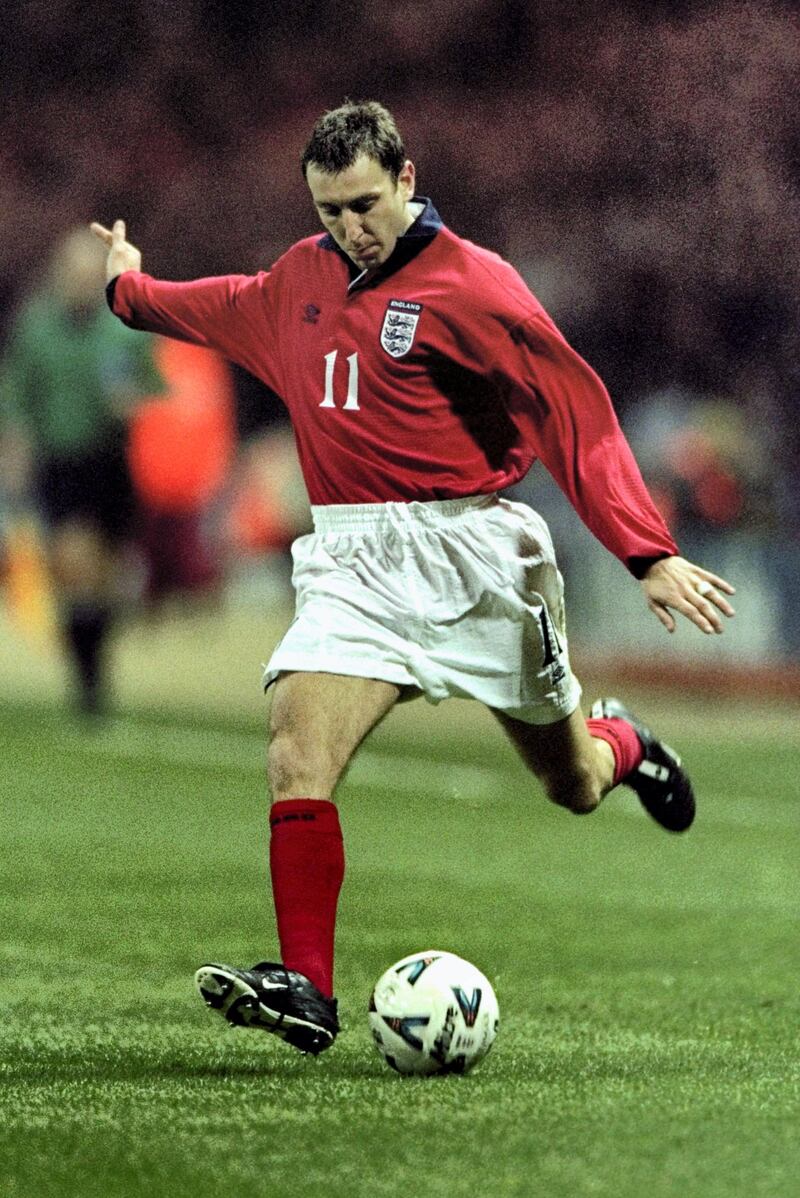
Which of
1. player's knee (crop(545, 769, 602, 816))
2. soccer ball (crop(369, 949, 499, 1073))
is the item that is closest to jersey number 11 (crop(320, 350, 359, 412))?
player's knee (crop(545, 769, 602, 816))

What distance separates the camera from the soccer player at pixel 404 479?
6.08 m

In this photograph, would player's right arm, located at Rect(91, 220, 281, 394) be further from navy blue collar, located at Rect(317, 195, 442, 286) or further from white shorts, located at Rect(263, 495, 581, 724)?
white shorts, located at Rect(263, 495, 581, 724)

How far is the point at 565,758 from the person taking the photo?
697cm

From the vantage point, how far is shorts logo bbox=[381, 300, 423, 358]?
6.33m

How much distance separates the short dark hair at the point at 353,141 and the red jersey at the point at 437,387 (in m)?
0.22

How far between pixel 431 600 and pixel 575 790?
3.27 feet

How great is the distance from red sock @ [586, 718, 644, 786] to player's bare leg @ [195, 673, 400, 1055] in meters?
1.48

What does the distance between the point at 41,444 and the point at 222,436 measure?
4059 mm

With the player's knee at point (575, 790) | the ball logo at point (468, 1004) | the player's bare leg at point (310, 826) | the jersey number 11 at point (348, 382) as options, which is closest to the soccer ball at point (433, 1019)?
the ball logo at point (468, 1004)

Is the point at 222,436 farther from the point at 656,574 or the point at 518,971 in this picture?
the point at 656,574

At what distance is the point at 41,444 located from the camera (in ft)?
53.3

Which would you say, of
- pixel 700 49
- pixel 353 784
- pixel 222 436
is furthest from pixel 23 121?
pixel 353 784

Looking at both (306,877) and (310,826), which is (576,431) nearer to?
(310,826)

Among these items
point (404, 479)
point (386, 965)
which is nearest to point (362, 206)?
point (404, 479)
